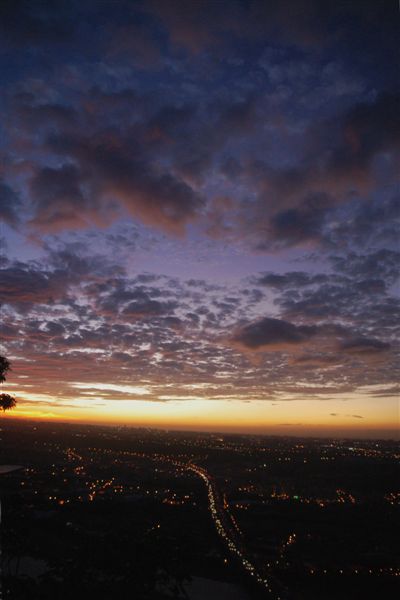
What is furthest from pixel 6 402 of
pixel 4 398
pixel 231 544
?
pixel 231 544

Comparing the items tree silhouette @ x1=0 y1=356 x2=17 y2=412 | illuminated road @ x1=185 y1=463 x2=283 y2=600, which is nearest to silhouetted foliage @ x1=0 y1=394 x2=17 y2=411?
tree silhouette @ x1=0 y1=356 x2=17 y2=412

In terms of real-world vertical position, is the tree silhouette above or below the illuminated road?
above

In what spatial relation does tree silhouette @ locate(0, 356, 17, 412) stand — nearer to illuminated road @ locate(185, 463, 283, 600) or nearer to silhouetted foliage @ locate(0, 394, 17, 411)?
silhouetted foliage @ locate(0, 394, 17, 411)

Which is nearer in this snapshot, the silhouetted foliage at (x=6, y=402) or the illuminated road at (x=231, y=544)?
the silhouetted foliage at (x=6, y=402)

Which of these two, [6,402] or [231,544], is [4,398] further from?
[231,544]

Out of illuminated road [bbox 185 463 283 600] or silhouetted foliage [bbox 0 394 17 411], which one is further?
illuminated road [bbox 185 463 283 600]

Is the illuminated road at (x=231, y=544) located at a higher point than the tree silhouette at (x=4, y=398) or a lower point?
lower

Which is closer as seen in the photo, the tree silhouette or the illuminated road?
the tree silhouette

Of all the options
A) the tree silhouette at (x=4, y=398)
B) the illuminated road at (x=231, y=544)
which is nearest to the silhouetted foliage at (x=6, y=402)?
the tree silhouette at (x=4, y=398)

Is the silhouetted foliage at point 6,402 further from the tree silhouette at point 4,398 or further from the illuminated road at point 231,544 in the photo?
the illuminated road at point 231,544

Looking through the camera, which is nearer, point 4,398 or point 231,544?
point 4,398

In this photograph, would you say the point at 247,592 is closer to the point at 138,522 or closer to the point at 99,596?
the point at 138,522
